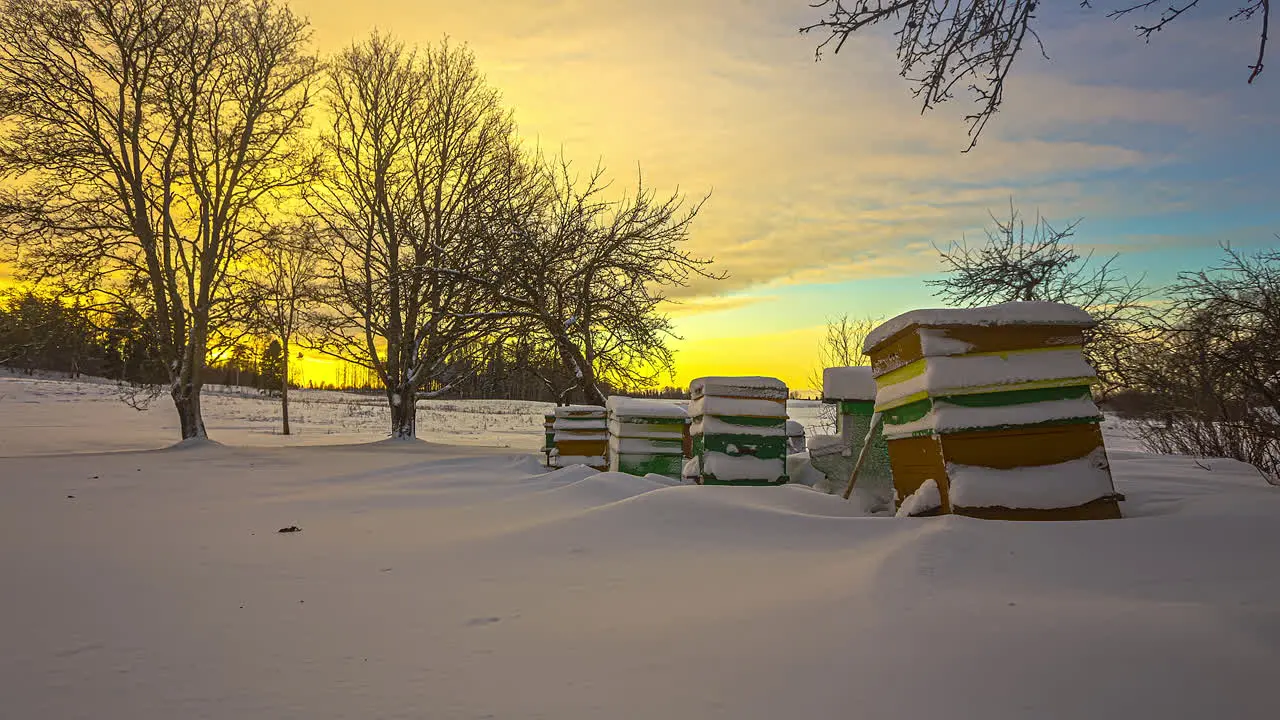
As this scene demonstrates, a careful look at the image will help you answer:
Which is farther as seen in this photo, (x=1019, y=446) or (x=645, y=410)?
(x=645, y=410)

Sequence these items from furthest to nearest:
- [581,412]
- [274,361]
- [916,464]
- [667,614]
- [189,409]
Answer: [274,361], [189,409], [581,412], [916,464], [667,614]

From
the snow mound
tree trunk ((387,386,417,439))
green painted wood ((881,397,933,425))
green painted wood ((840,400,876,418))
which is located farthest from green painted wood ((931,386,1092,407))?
tree trunk ((387,386,417,439))

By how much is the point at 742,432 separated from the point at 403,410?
12.9 meters

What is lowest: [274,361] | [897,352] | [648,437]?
[648,437]

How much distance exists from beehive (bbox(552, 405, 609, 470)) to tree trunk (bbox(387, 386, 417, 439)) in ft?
25.4

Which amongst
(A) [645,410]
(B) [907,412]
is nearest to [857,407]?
(B) [907,412]

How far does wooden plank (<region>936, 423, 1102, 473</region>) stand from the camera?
3.86 metres

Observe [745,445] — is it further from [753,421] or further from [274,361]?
[274,361]

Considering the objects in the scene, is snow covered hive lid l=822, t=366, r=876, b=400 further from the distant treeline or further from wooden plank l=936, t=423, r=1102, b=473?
the distant treeline

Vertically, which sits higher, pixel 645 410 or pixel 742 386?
pixel 742 386

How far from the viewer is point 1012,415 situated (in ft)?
12.6

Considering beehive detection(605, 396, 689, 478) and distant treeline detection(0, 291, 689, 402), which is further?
distant treeline detection(0, 291, 689, 402)

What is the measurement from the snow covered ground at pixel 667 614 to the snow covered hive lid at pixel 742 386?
2246 millimetres

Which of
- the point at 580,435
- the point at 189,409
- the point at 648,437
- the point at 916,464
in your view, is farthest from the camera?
the point at 189,409
